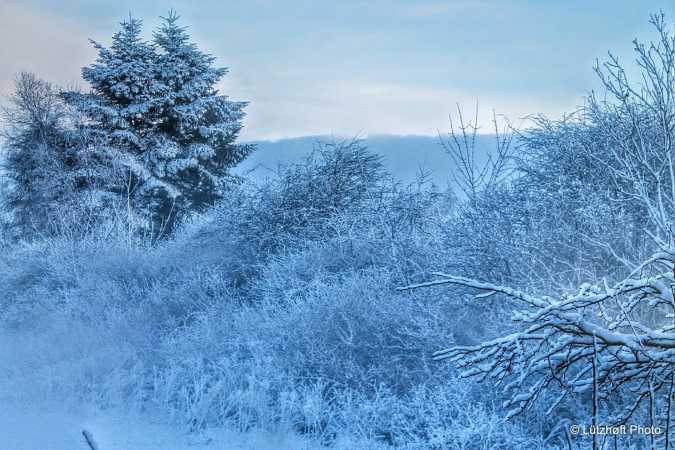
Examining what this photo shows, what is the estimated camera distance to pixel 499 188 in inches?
313

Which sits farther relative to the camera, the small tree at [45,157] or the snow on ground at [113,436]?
the small tree at [45,157]

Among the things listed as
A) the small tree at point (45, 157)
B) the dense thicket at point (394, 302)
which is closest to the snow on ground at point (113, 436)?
the dense thicket at point (394, 302)

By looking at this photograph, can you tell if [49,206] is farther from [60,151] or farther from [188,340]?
[188,340]

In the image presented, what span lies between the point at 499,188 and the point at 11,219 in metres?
17.7

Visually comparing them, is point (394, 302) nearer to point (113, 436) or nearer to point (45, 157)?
point (113, 436)

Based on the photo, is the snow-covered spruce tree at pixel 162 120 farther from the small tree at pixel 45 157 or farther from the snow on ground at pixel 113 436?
the snow on ground at pixel 113 436

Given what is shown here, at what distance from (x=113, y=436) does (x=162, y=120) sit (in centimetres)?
1660

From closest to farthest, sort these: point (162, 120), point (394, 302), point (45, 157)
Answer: point (394, 302) → point (45, 157) → point (162, 120)

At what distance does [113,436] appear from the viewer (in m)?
4.53

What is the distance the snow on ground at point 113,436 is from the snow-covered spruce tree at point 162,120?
13.9 meters

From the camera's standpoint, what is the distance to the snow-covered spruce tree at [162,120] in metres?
18.8

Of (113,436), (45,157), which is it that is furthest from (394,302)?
(45,157)

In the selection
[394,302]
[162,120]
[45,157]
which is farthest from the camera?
[162,120]

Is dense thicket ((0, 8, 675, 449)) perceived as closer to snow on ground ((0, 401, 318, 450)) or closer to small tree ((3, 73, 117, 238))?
snow on ground ((0, 401, 318, 450))
